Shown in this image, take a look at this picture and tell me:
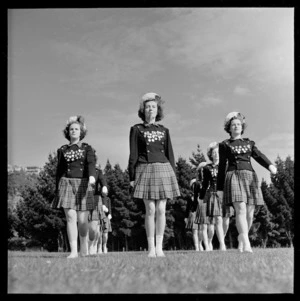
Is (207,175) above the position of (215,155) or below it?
below

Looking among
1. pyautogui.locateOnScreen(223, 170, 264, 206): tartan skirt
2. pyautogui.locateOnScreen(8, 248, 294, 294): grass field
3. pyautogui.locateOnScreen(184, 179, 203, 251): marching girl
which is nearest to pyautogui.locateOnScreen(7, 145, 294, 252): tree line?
pyautogui.locateOnScreen(184, 179, 203, 251): marching girl

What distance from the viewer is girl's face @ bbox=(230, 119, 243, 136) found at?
7.35 meters

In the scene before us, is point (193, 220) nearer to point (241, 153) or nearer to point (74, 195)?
point (241, 153)

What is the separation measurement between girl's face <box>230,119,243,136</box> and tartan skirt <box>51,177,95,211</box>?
230cm

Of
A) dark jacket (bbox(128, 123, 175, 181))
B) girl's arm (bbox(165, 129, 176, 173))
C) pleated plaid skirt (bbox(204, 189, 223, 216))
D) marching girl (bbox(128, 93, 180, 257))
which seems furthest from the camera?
pleated plaid skirt (bbox(204, 189, 223, 216))

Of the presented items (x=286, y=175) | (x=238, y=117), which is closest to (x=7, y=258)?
(x=238, y=117)

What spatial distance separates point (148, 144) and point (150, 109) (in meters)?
0.48

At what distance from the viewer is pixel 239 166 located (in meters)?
7.36

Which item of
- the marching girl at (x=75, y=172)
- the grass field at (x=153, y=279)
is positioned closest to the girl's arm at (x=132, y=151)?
the marching girl at (x=75, y=172)

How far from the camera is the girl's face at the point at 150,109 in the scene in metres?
6.61

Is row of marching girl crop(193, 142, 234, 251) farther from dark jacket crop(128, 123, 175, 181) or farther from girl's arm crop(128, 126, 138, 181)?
girl's arm crop(128, 126, 138, 181)

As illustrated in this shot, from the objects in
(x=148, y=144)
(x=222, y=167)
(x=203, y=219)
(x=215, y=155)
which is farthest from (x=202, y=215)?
(x=148, y=144)

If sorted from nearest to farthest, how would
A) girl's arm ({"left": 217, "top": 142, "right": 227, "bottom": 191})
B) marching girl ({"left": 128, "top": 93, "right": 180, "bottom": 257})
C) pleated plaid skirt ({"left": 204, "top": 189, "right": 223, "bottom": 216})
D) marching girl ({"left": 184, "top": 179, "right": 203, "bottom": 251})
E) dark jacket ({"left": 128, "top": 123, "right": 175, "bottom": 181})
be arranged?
marching girl ({"left": 128, "top": 93, "right": 180, "bottom": 257}) → dark jacket ({"left": 128, "top": 123, "right": 175, "bottom": 181}) → girl's arm ({"left": 217, "top": 142, "right": 227, "bottom": 191}) → pleated plaid skirt ({"left": 204, "top": 189, "right": 223, "bottom": 216}) → marching girl ({"left": 184, "top": 179, "right": 203, "bottom": 251})

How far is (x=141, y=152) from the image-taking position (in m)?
6.66
